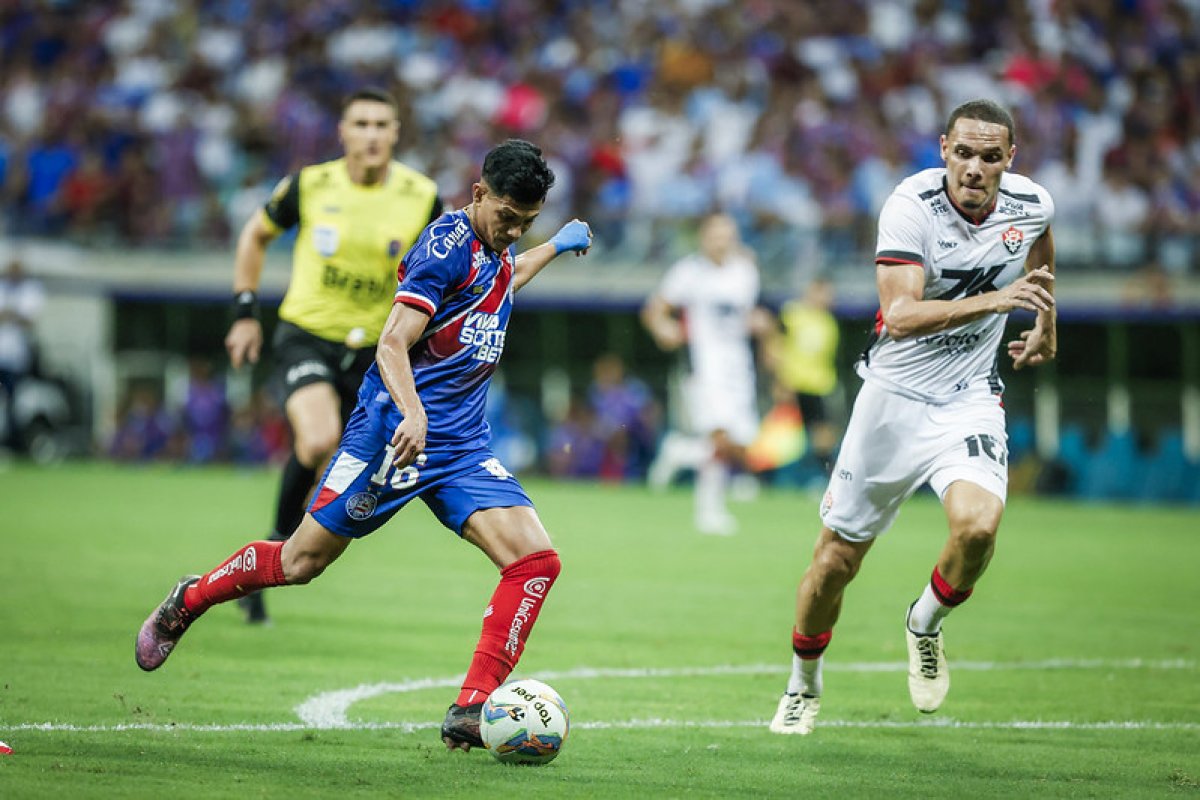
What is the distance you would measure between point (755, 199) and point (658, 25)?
4.72 meters

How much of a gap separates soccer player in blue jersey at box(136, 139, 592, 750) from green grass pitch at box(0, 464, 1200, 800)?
58 cm

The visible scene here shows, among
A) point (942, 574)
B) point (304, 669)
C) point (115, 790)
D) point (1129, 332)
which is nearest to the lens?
point (115, 790)

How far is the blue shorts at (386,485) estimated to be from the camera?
6551mm

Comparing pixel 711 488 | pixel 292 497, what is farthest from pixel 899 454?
pixel 711 488

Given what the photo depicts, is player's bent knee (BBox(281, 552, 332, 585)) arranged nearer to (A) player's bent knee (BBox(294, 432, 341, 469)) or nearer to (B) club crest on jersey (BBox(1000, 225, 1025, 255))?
(A) player's bent knee (BBox(294, 432, 341, 469))

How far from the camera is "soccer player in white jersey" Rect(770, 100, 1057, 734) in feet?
23.2

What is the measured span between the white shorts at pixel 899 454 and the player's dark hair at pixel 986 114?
1156mm

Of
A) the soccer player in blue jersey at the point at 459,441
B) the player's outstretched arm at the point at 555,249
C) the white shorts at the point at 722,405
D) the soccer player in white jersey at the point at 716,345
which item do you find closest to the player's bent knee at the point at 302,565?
the soccer player in blue jersey at the point at 459,441

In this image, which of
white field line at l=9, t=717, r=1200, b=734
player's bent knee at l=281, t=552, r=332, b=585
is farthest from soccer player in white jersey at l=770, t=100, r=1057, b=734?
player's bent knee at l=281, t=552, r=332, b=585

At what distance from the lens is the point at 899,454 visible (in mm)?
7234

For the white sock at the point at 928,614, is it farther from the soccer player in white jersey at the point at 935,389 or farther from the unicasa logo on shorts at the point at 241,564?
the unicasa logo on shorts at the point at 241,564

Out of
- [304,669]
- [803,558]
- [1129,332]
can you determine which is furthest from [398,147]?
[304,669]

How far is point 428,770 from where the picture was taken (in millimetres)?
6117

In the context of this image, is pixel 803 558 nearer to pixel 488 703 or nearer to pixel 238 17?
pixel 488 703
